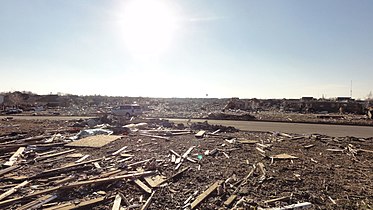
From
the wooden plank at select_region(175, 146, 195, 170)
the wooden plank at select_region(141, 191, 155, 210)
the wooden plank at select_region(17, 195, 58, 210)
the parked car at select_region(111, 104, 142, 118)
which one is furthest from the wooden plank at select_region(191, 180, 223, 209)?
the parked car at select_region(111, 104, 142, 118)

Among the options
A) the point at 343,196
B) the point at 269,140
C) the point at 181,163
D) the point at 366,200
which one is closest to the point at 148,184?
the point at 181,163

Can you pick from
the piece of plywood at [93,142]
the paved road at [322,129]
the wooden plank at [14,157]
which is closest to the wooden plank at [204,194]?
the wooden plank at [14,157]

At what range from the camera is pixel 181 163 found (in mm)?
9336

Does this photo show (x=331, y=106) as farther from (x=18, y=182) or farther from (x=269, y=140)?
(x=18, y=182)

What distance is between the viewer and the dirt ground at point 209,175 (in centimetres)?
606

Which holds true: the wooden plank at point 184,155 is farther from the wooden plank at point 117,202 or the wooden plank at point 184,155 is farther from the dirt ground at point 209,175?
the wooden plank at point 117,202

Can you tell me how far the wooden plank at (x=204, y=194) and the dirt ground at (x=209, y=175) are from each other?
0.21 feet

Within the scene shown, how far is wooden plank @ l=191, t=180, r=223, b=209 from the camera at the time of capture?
5.84 metres

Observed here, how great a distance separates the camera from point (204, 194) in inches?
251

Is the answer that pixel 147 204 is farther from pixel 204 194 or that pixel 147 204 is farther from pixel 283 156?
pixel 283 156

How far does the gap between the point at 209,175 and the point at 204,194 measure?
5.49ft

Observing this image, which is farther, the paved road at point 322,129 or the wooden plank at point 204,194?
the paved road at point 322,129

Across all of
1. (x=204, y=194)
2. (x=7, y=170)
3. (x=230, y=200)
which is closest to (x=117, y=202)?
(x=204, y=194)

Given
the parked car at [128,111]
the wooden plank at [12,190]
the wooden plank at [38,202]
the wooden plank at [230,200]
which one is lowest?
the wooden plank at [12,190]
